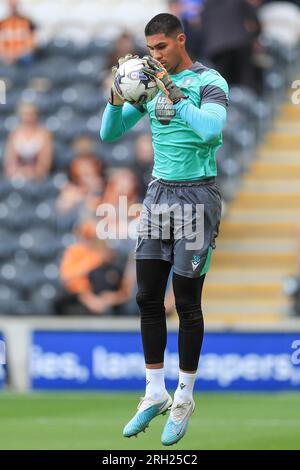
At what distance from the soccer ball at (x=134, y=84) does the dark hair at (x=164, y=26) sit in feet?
0.65

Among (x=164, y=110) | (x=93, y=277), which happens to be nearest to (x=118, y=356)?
(x=93, y=277)

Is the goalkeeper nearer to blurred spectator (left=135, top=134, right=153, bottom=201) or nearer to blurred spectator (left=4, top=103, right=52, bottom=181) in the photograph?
blurred spectator (left=135, top=134, right=153, bottom=201)

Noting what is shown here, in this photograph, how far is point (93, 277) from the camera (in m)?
15.0

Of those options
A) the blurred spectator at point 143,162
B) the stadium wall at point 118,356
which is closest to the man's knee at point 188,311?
the stadium wall at point 118,356

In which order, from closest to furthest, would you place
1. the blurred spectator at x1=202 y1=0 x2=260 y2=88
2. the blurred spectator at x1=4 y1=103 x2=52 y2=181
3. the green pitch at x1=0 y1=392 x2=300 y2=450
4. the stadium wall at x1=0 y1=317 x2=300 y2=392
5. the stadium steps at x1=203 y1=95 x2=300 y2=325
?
the green pitch at x1=0 y1=392 x2=300 y2=450 < the stadium wall at x1=0 y1=317 x2=300 y2=392 < the stadium steps at x1=203 y1=95 x2=300 y2=325 < the blurred spectator at x1=4 y1=103 x2=52 y2=181 < the blurred spectator at x1=202 y1=0 x2=260 y2=88

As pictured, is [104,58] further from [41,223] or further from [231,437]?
[231,437]

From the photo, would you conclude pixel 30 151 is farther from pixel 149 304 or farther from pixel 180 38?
pixel 180 38

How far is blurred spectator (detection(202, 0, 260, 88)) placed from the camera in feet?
54.9

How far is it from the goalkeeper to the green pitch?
1.99ft

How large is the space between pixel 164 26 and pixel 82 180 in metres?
7.81

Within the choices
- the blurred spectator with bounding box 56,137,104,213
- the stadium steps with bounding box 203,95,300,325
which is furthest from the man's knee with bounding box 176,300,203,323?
the blurred spectator with bounding box 56,137,104,213

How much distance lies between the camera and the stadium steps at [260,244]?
627 inches

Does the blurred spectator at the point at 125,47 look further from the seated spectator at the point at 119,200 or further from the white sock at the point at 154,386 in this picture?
the white sock at the point at 154,386
